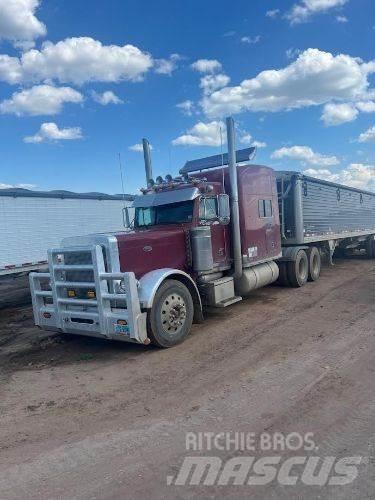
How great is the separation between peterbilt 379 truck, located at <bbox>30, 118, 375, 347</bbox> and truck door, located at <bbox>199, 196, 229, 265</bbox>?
0.02 meters

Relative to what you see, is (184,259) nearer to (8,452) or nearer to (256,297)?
(256,297)

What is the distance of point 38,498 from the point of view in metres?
2.88

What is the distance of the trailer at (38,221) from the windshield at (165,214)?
459 cm

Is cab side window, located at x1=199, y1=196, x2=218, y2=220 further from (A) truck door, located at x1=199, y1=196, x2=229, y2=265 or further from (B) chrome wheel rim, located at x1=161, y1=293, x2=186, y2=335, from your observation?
(B) chrome wheel rim, located at x1=161, y1=293, x2=186, y2=335

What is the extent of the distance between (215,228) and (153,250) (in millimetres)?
1692

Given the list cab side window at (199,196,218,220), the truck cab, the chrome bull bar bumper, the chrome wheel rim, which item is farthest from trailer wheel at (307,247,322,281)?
the chrome bull bar bumper

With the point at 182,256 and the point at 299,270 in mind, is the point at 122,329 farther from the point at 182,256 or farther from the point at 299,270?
the point at 299,270

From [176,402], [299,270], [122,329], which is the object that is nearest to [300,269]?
[299,270]

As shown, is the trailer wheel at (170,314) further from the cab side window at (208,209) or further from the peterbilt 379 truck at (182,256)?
the cab side window at (208,209)

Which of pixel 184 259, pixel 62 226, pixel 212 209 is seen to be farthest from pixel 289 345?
pixel 62 226

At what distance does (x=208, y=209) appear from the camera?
301 inches

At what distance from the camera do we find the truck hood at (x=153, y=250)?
20.4ft

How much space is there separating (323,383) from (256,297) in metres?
5.29

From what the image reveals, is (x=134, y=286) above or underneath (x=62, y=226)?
underneath
